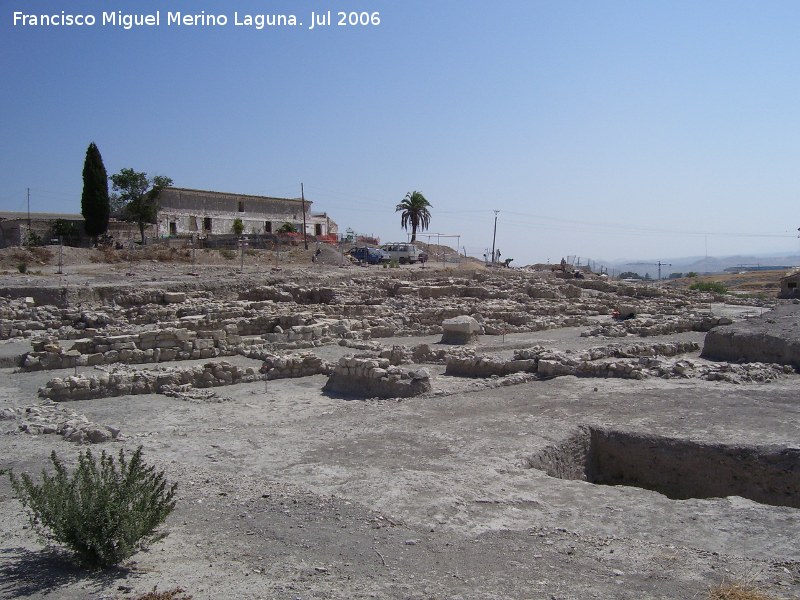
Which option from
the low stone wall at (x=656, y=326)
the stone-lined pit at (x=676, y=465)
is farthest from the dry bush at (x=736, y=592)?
the low stone wall at (x=656, y=326)

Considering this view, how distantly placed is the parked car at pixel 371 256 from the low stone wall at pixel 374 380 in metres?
29.8

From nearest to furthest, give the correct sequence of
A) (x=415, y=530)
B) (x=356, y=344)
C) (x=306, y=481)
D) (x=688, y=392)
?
(x=415, y=530) < (x=306, y=481) < (x=688, y=392) < (x=356, y=344)

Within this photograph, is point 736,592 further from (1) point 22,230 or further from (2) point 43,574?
(1) point 22,230

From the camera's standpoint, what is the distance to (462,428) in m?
9.39

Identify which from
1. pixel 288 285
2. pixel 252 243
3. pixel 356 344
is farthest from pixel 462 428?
pixel 252 243

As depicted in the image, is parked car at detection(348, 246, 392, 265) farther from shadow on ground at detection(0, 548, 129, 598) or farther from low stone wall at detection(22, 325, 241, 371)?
shadow on ground at detection(0, 548, 129, 598)

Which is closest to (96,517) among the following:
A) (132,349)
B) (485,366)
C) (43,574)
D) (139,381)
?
(43,574)

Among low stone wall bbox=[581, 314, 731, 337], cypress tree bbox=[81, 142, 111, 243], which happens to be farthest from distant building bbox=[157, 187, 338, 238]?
low stone wall bbox=[581, 314, 731, 337]

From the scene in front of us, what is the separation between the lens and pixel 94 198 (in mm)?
38875

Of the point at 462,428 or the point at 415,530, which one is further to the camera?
the point at 462,428

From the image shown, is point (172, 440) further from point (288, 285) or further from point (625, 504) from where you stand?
point (288, 285)

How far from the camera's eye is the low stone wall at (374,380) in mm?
11703

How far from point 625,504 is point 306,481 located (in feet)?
10.8

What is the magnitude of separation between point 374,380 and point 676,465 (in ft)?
17.6
